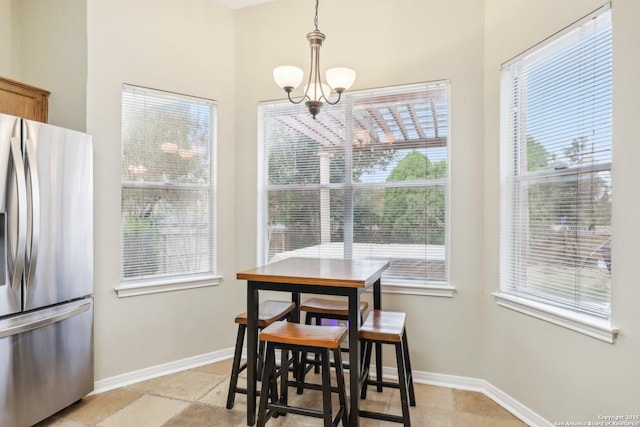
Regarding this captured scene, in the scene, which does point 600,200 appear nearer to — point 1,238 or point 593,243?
point 593,243

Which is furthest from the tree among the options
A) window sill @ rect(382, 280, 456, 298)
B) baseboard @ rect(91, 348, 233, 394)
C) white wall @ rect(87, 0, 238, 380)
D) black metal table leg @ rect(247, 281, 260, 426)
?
baseboard @ rect(91, 348, 233, 394)

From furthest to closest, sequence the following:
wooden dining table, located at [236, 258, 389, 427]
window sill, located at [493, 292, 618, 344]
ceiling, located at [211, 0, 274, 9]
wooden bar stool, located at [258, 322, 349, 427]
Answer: ceiling, located at [211, 0, 274, 9], wooden dining table, located at [236, 258, 389, 427], wooden bar stool, located at [258, 322, 349, 427], window sill, located at [493, 292, 618, 344]

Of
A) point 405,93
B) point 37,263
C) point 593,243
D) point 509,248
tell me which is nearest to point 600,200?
point 593,243

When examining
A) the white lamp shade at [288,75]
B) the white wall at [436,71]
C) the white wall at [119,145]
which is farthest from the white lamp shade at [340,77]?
the white wall at [119,145]

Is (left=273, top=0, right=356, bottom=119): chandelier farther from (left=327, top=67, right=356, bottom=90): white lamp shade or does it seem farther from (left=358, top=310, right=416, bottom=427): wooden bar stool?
(left=358, top=310, right=416, bottom=427): wooden bar stool

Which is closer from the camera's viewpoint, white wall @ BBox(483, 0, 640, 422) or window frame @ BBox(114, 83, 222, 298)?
white wall @ BBox(483, 0, 640, 422)

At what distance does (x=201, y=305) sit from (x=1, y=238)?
1.59m

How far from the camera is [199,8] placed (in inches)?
129

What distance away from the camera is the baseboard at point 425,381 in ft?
8.00

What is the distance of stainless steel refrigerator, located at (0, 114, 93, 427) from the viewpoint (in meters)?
2.09

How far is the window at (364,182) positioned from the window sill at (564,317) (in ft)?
1.56

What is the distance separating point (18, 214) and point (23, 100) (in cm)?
116

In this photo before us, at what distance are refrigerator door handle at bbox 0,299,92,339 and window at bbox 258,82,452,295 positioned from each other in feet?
4.79
